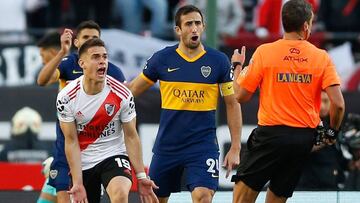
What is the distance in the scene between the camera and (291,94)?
11492mm

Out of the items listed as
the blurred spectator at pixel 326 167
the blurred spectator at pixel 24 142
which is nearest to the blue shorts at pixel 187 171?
the blurred spectator at pixel 326 167

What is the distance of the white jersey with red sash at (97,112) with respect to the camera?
39.0 ft

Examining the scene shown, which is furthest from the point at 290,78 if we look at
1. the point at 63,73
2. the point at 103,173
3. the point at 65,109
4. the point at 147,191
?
the point at 63,73

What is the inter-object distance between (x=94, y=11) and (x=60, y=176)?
8480 millimetres

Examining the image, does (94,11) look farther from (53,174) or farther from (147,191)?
(147,191)

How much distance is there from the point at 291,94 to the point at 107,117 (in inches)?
61.9

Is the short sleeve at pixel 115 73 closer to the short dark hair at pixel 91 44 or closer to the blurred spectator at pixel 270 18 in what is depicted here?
the short dark hair at pixel 91 44

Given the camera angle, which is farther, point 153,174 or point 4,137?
point 4,137

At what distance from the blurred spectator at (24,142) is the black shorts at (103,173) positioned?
4.61m

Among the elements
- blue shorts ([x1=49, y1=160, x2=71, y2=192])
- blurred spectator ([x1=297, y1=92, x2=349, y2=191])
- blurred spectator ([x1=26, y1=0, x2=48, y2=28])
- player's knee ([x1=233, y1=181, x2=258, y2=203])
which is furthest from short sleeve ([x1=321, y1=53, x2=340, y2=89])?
blurred spectator ([x1=26, y1=0, x2=48, y2=28])

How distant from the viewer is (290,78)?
1146cm

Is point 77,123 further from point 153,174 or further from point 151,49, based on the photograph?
point 151,49

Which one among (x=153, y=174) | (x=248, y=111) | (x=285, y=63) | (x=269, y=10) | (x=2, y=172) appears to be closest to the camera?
(x=285, y=63)

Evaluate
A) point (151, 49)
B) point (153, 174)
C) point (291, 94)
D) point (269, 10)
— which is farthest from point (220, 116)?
point (291, 94)
